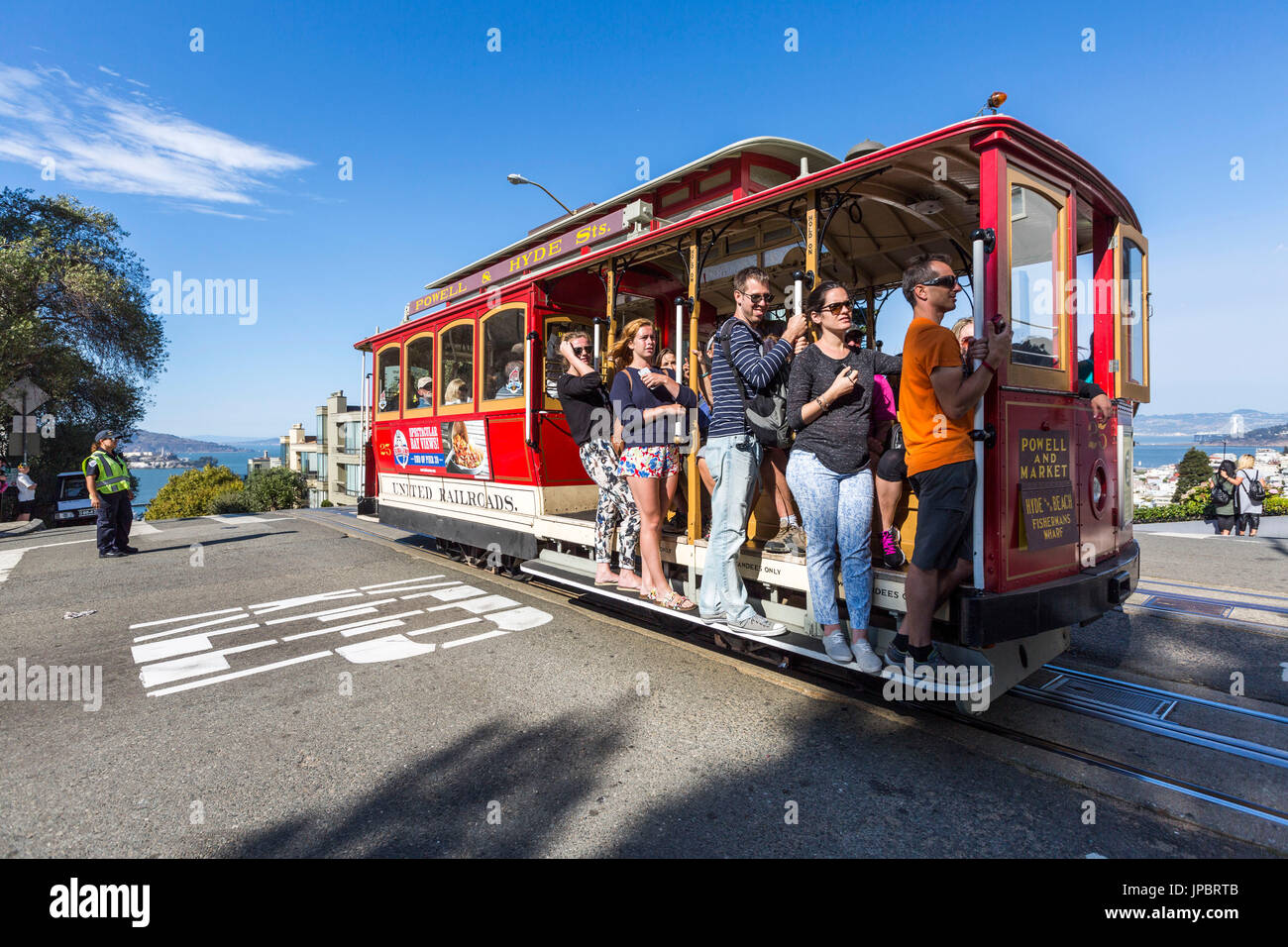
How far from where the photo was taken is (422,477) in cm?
836

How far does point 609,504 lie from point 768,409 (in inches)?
64.3

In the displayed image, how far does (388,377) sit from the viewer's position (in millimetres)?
9062

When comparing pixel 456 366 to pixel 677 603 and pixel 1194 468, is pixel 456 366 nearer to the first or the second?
pixel 677 603

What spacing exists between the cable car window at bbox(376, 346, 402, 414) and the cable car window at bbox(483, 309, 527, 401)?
2387mm

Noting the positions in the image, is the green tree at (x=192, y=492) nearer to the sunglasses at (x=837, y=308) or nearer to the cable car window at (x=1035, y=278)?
the sunglasses at (x=837, y=308)

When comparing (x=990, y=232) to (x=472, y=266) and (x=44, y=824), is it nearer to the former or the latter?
(x=44, y=824)

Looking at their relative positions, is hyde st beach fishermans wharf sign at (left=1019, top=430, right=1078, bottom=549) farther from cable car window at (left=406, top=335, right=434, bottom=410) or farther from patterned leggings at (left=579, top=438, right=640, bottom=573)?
cable car window at (left=406, top=335, right=434, bottom=410)

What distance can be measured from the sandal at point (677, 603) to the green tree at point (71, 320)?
23.5 meters

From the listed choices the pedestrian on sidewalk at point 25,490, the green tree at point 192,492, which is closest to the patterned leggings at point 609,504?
the pedestrian on sidewalk at point 25,490

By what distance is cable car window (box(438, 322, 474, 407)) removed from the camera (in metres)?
7.26

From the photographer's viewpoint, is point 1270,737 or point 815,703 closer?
point 1270,737

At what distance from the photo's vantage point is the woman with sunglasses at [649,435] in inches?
175

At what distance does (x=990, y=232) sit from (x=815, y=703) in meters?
2.60
